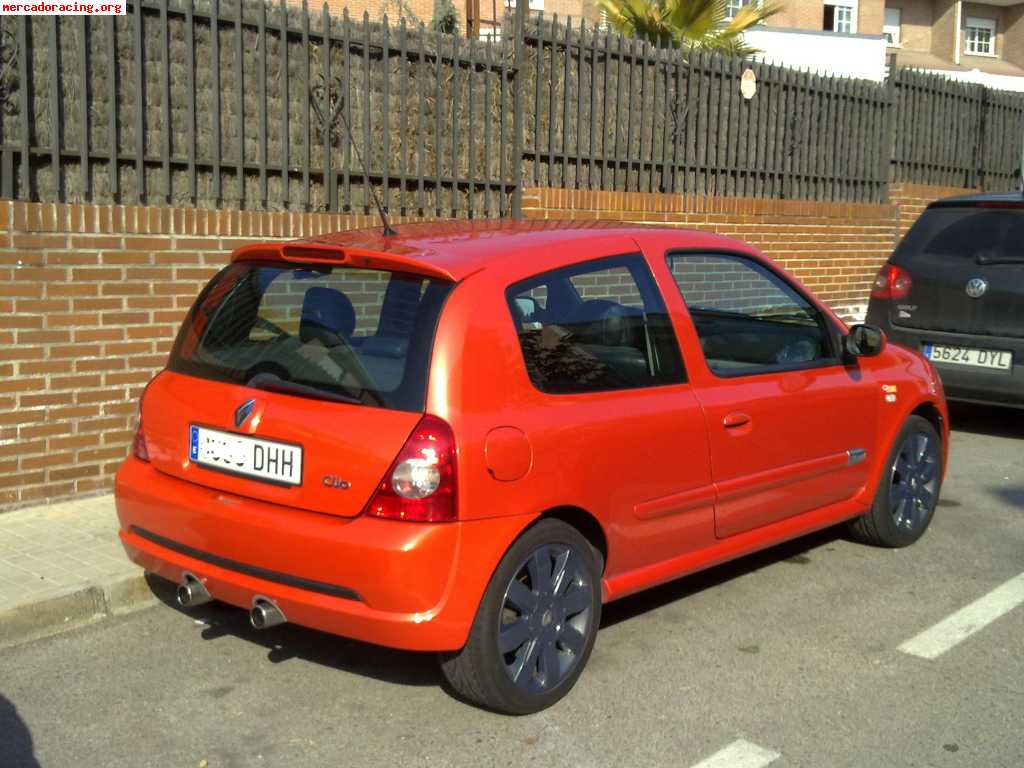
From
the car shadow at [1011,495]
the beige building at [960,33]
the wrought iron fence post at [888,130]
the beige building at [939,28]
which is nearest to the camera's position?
the car shadow at [1011,495]

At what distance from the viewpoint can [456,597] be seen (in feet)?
13.0

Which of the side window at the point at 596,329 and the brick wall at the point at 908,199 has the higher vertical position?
the brick wall at the point at 908,199

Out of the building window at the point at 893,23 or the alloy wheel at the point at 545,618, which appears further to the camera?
the building window at the point at 893,23

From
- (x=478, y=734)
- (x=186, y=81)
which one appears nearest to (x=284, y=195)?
(x=186, y=81)

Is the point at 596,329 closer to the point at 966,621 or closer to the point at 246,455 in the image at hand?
the point at 246,455

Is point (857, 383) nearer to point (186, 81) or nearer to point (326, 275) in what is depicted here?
point (326, 275)

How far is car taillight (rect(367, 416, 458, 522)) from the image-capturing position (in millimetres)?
3932

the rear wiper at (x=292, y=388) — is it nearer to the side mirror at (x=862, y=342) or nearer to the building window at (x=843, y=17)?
the side mirror at (x=862, y=342)

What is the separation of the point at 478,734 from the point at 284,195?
449cm

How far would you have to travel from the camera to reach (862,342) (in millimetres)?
5801

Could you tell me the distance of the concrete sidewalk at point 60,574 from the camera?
4996mm

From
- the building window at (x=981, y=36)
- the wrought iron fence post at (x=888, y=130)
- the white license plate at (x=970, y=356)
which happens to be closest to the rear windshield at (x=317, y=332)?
the white license plate at (x=970, y=356)

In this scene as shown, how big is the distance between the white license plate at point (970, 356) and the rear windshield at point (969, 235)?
64 centimetres

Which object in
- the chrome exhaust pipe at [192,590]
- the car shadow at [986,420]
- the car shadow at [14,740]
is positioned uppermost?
the chrome exhaust pipe at [192,590]
